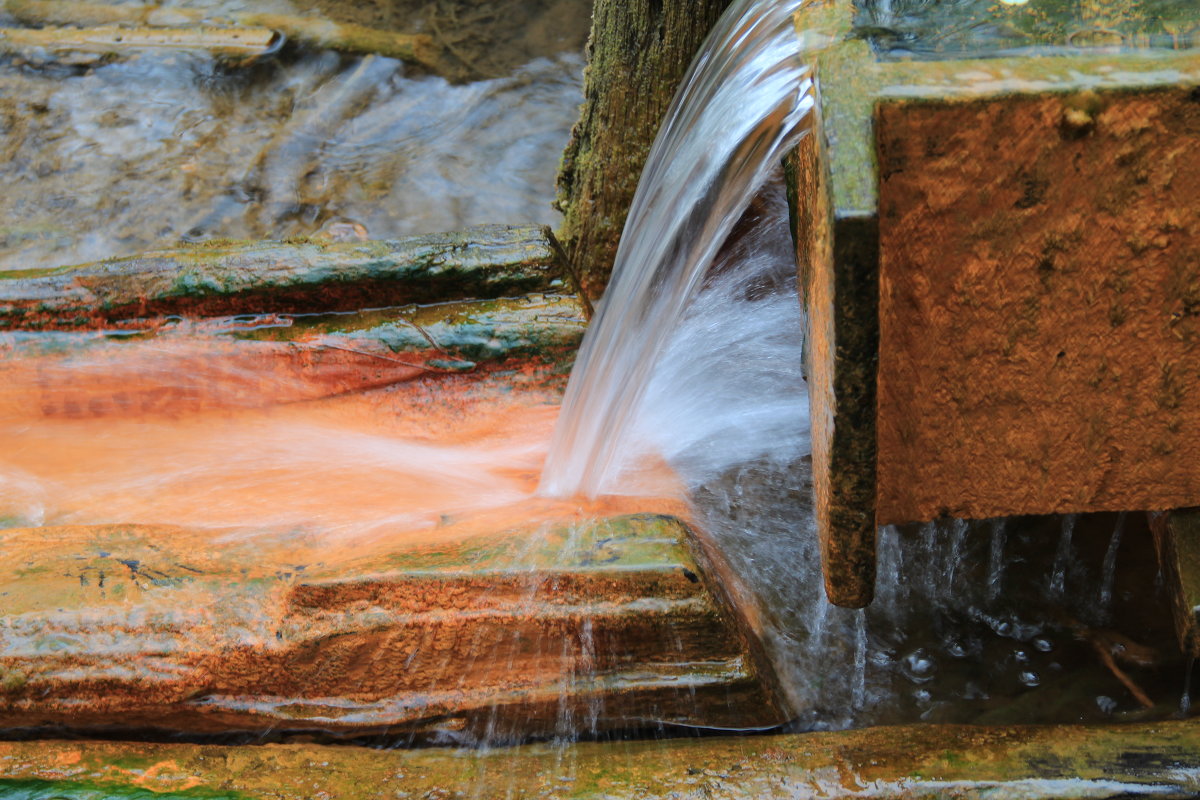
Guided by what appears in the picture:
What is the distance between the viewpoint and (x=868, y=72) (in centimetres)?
171

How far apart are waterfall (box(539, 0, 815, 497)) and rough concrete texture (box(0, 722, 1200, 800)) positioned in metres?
0.80

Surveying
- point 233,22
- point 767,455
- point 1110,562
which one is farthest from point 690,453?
point 233,22

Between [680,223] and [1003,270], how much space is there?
3.83ft

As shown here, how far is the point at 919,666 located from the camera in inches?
98.0

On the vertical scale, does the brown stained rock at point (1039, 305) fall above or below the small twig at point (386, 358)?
above

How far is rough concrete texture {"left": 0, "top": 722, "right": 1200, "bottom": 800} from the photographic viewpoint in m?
1.89

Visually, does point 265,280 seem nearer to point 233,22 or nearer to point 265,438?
point 265,438

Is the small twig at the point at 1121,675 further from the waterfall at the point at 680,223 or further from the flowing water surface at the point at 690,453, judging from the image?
the waterfall at the point at 680,223

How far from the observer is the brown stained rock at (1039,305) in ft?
5.34

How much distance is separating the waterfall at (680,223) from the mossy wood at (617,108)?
4.6 inches

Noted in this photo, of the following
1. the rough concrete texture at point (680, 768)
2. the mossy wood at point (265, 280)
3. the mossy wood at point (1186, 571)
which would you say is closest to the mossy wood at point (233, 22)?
the mossy wood at point (265, 280)

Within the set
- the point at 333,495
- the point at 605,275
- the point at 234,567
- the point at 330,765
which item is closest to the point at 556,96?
the point at 605,275

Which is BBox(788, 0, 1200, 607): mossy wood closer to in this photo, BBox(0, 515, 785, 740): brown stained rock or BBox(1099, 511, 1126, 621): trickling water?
BBox(0, 515, 785, 740): brown stained rock

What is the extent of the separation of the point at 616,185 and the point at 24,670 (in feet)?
6.90
